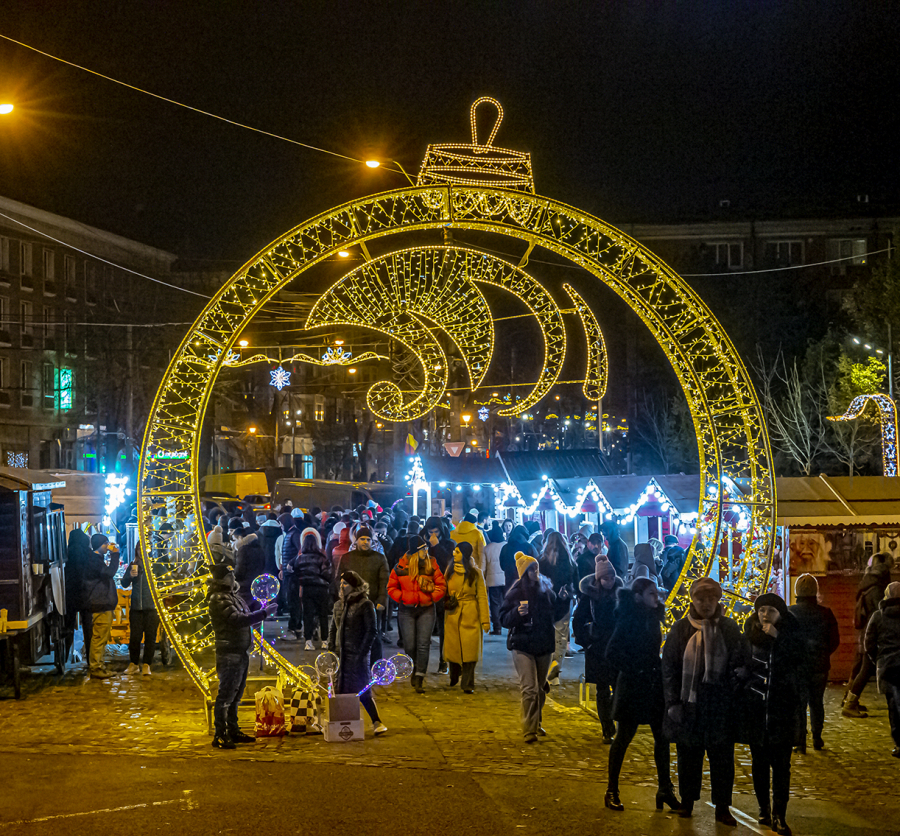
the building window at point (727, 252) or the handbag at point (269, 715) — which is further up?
the building window at point (727, 252)

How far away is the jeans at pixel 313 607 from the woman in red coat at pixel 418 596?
236 cm

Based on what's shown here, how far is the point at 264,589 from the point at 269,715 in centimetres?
110

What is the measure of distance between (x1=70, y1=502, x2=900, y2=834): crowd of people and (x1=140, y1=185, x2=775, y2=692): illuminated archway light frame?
833 millimetres

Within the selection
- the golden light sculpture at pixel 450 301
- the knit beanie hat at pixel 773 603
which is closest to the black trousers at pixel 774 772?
the knit beanie hat at pixel 773 603

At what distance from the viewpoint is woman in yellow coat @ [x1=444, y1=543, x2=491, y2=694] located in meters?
11.7

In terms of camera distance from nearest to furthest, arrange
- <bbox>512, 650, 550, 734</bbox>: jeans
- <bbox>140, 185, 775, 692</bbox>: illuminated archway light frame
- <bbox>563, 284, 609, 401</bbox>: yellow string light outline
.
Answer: <bbox>512, 650, 550, 734</bbox>: jeans < <bbox>140, 185, 775, 692</bbox>: illuminated archway light frame < <bbox>563, 284, 609, 401</bbox>: yellow string light outline

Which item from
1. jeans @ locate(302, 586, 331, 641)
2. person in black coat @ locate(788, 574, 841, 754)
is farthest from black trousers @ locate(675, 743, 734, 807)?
jeans @ locate(302, 586, 331, 641)

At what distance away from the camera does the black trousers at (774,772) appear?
714cm

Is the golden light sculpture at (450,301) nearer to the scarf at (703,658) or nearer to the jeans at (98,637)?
the jeans at (98,637)

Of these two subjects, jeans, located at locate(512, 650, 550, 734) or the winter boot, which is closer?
jeans, located at locate(512, 650, 550, 734)

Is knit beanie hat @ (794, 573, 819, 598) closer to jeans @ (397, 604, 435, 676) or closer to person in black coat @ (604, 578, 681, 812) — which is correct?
person in black coat @ (604, 578, 681, 812)

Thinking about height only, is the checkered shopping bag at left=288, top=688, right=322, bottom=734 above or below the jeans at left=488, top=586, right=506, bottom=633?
below

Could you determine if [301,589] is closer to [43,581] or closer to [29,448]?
[43,581]

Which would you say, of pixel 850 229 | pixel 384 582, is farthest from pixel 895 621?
pixel 850 229
